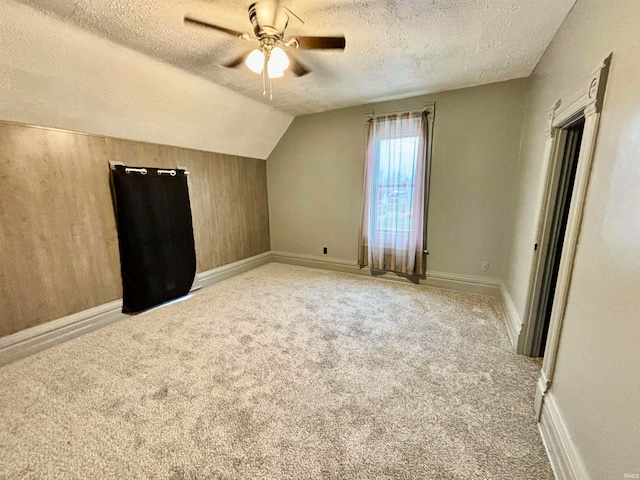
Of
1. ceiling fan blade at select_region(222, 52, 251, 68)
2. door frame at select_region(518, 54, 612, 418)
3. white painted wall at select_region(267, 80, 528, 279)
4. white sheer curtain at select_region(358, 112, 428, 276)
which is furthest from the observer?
white sheer curtain at select_region(358, 112, 428, 276)

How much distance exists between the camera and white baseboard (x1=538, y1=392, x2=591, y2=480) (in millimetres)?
1142

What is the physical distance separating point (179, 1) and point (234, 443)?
2629 millimetres

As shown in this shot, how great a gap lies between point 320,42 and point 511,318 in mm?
2817

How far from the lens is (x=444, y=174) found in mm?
3326

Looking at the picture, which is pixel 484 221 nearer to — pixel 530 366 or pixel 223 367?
pixel 530 366

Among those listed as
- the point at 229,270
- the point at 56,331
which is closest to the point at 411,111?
the point at 229,270

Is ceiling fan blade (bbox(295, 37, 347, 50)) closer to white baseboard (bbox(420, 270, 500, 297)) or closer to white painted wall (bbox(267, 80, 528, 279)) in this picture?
white painted wall (bbox(267, 80, 528, 279))

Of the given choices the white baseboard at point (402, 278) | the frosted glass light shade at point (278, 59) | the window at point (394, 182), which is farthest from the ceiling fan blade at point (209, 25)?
the white baseboard at point (402, 278)

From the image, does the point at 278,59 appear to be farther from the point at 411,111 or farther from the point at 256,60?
the point at 411,111

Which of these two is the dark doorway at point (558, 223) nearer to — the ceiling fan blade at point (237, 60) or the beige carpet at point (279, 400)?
the beige carpet at point (279, 400)

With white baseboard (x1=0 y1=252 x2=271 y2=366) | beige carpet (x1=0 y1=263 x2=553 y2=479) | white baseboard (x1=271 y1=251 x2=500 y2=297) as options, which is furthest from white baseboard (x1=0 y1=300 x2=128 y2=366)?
white baseboard (x1=271 y1=251 x2=500 y2=297)

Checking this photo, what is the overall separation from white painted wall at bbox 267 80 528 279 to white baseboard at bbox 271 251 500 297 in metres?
0.08

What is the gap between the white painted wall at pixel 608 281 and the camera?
3.04 feet

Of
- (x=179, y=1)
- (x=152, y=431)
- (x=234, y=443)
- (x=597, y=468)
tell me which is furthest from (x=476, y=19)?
(x=152, y=431)
